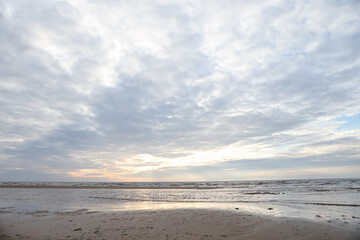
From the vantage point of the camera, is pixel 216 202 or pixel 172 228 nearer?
pixel 172 228

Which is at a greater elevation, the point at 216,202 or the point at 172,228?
the point at 172,228

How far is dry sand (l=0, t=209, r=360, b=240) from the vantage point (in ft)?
29.0

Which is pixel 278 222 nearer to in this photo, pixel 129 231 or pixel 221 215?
pixel 221 215

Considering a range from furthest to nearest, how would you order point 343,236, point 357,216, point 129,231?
1. point 357,216
2. point 129,231
3. point 343,236

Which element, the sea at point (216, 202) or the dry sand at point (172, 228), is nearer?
the dry sand at point (172, 228)

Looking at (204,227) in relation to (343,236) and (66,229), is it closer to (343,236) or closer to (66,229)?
(343,236)

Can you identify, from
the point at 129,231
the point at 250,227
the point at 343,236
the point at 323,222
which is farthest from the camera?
the point at 323,222

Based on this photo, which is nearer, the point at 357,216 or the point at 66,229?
the point at 66,229

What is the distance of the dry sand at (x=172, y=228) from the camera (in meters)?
8.85

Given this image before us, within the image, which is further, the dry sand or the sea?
the sea

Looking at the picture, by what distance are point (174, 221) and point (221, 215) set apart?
3246 mm

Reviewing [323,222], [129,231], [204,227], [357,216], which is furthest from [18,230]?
[357,216]

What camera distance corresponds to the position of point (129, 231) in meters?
9.55

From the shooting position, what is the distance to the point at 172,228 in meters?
10.1
